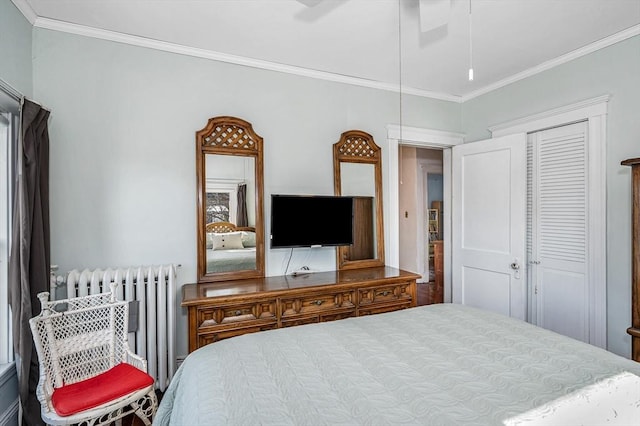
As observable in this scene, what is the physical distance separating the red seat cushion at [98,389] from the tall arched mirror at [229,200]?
93cm

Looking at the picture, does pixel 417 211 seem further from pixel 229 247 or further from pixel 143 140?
pixel 143 140

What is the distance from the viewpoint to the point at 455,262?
3908 millimetres

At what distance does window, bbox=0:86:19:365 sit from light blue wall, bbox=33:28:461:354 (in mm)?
306

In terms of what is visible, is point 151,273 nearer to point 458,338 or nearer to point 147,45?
point 147,45

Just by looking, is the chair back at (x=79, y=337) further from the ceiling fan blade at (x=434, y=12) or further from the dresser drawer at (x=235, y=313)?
the ceiling fan blade at (x=434, y=12)

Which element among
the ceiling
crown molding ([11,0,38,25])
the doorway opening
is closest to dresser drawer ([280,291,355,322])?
the ceiling

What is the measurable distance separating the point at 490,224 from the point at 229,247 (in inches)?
102

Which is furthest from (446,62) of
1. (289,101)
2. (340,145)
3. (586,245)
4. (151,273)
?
(151,273)

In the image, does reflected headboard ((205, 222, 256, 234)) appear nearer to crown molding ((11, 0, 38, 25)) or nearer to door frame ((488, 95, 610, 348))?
crown molding ((11, 0, 38, 25))

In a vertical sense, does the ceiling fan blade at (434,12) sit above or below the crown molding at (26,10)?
below

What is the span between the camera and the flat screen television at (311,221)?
280 cm

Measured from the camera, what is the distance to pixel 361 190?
3.35 meters

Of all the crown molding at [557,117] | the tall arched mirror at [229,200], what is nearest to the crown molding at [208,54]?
the tall arched mirror at [229,200]

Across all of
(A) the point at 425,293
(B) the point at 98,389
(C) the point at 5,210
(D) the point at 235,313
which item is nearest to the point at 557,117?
(D) the point at 235,313
